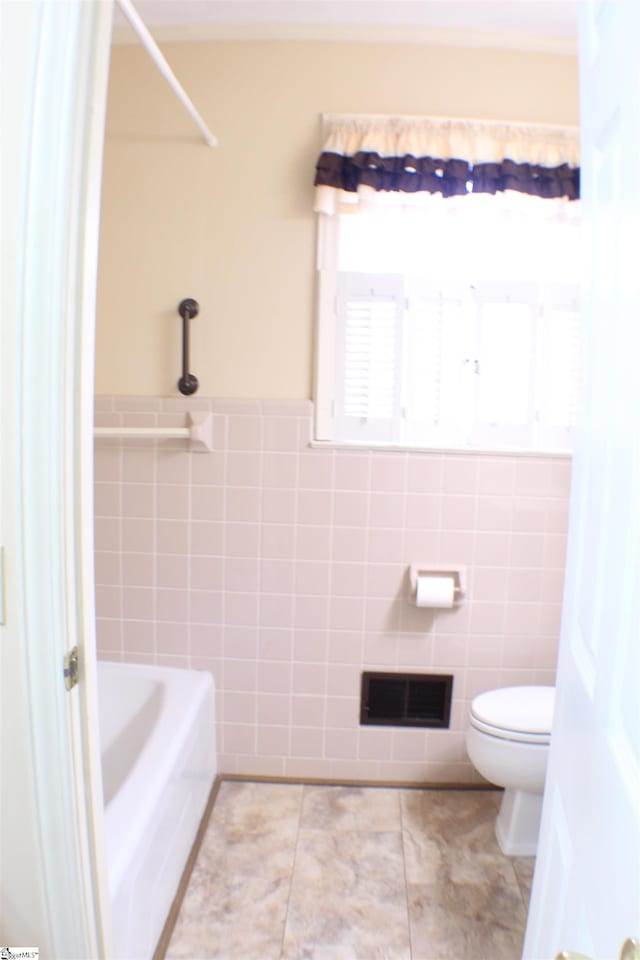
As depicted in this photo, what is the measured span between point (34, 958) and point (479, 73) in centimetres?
252

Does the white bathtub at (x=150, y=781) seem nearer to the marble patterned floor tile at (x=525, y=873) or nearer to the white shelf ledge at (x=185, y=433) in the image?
the white shelf ledge at (x=185, y=433)

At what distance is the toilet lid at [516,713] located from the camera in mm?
1822

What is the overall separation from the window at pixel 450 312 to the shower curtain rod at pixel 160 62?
0.46m

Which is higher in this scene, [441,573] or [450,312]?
[450,312]

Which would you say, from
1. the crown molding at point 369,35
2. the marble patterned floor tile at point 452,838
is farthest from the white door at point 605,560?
the crown molding at point 369,35

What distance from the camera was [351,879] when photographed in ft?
5.88

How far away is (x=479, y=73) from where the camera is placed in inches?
78.4

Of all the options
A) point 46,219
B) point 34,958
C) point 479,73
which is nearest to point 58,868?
point 34,958

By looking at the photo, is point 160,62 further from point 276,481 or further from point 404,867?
point 404,867

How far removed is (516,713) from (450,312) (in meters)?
1.32

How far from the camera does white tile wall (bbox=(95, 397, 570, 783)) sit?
2119 millimetres

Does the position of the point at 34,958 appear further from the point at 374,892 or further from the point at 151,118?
the point at 151,118

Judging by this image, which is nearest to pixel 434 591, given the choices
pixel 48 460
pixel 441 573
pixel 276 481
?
pixel 441 573

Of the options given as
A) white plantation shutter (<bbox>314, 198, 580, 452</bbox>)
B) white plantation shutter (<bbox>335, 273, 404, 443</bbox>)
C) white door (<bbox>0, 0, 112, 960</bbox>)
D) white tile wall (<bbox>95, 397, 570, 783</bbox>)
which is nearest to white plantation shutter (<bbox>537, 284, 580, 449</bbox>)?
white plantation shutter (<bbox>314, 198, 580, 452</bbox>)
